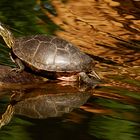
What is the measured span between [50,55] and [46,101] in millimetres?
858

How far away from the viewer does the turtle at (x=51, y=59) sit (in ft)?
20.1

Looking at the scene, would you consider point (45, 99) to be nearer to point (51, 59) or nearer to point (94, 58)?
point (51, 59)

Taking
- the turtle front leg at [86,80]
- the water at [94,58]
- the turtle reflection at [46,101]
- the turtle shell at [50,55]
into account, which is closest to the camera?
the water at [94,58]

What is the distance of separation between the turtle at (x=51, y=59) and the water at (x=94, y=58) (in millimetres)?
294

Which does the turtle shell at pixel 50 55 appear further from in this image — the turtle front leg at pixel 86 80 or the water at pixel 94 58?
the water at pixel 94 58

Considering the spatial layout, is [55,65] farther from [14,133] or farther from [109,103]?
[14,133]

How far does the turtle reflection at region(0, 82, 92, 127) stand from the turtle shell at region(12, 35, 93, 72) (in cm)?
24

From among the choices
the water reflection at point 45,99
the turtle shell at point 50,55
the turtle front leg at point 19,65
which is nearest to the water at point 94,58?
the water reflection at point 45,99

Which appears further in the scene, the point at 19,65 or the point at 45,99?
the point at 19,65

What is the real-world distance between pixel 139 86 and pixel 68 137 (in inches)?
87.3

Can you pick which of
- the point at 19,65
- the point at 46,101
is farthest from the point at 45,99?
the point at 19,65

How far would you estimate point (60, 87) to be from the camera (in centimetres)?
609

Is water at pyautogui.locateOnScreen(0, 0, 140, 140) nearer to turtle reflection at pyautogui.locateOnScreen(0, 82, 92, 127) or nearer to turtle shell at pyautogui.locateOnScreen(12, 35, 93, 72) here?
turtle reflection at pyautogui.locateOnScreen(0, 82, 92, 127)

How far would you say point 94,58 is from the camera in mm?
7926
